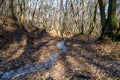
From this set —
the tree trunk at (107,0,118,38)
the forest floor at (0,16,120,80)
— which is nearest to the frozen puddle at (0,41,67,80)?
the forest floor at (0,16,120,80)

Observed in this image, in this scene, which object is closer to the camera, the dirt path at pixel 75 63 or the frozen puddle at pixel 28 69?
the dirt path at pixel 75 63

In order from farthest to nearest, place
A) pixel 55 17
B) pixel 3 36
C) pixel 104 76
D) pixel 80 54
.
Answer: pixel 55 17, pixel 3 36, pixel 80 54, pixel 104 76

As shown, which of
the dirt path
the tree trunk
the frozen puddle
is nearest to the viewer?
the dirt path

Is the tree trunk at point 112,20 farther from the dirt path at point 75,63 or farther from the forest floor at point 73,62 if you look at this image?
the dirt path at point 75,63

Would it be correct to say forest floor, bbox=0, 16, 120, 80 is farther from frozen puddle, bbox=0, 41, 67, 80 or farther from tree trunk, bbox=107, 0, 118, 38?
tree trunk, bbox=107, 0, 118, 38

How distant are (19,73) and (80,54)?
4.98m

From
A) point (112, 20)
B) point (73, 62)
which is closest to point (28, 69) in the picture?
point (73, 62)

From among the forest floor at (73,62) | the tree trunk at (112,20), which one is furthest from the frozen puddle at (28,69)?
the tree trunk at (112,20)

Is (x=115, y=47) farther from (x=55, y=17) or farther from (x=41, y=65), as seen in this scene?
(x=55, y=17)

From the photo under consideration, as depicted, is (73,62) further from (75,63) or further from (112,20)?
(112,20)

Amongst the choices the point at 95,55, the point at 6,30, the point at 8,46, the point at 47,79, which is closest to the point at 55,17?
the point at 6,30

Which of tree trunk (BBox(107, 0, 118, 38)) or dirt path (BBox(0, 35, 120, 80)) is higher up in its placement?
tree trunk (BBox(107, 0, 118, 38))

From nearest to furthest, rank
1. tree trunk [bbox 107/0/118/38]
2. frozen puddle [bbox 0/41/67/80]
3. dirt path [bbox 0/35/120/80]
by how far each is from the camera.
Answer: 1. dirt path [bbox 0/35/120/80]
2. frozen puddle [bbox 0/41/67/80]
3. tree trunk [bbox 107/0/118/38]

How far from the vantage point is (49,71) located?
38.1 feet
